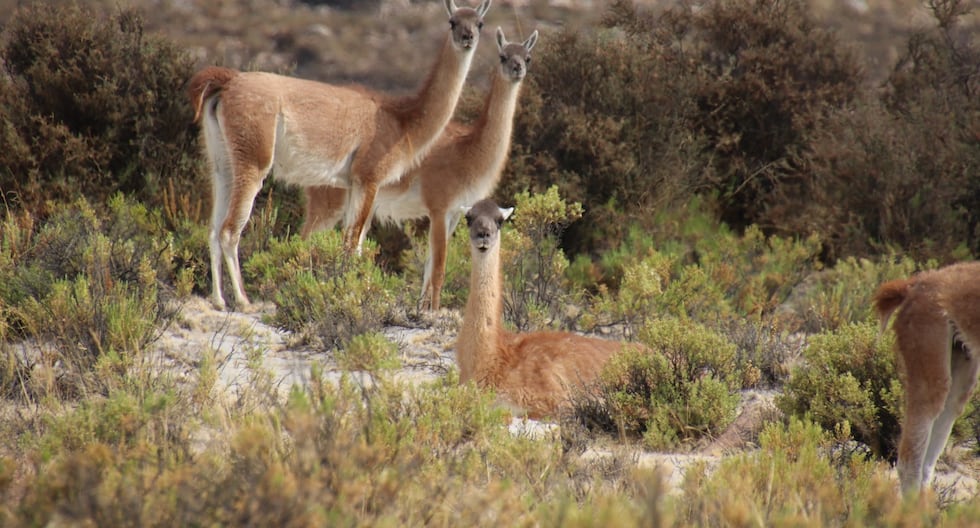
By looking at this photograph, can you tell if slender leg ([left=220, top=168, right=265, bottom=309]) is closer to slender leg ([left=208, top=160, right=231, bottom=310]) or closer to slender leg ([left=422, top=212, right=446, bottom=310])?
slender leg ([left=208, top=160, right=231, bottom=310])

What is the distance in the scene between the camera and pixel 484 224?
645 centimetres

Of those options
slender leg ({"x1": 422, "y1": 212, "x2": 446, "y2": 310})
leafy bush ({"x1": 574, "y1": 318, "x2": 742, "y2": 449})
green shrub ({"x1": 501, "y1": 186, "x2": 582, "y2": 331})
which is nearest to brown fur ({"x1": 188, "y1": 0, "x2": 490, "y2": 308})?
slender leg ({"x1": 422, "y1": 212, "x2": 446, "y2": 310})

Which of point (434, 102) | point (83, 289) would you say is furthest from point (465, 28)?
point (83, 289)

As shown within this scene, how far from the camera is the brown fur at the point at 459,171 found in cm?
921

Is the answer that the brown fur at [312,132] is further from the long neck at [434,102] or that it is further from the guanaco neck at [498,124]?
the guanaco neck at [498,124]

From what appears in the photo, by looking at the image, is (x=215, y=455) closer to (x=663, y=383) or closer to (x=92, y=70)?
(x=663, y=383)

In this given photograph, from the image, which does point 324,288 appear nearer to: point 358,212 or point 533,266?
point 358,212

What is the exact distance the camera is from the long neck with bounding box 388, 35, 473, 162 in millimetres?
9297

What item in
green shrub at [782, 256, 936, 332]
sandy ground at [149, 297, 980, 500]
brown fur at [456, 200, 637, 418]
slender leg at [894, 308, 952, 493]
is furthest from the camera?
green shrub at [782, 256, 936, 332]

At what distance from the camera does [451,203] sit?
9250 mm

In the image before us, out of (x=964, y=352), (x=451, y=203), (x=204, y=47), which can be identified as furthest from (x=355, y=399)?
(x=204, y=47)

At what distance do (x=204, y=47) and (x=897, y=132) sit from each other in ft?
80.5

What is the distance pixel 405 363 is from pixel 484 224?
1.38 m

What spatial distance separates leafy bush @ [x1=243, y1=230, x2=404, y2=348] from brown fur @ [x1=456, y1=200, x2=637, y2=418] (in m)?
1.08
